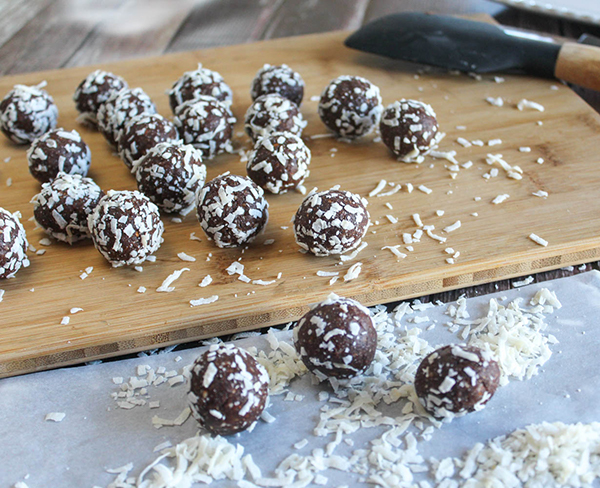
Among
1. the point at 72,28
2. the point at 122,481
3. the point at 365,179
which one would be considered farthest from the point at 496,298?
the point at 72,28

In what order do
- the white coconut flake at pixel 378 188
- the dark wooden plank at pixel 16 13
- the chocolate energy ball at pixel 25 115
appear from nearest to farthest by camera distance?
the white coconut flake at pixel 378 188
the chocolate energy ball at pixel 25 115
the dark wooden plank at pixel 16 13

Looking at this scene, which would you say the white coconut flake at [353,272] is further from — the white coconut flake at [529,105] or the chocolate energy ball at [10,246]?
the white coconut flake at [529,105]

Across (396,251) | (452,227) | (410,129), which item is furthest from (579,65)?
(396,251)

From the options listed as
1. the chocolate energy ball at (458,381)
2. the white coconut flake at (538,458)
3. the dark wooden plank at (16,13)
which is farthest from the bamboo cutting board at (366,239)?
the dark wooden plank at (16,13)

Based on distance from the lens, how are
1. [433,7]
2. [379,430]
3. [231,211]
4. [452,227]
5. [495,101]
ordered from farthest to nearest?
1. [433,7]
2. [495,101]
3. [452,227]
4. [231,211]
5. [379,430]

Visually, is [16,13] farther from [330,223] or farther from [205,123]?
[330,223]
